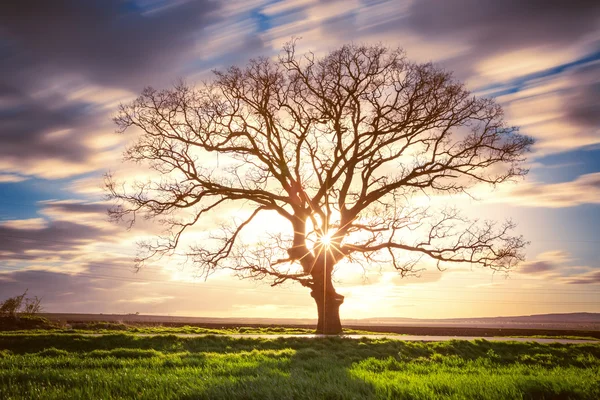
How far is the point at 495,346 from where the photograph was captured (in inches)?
714

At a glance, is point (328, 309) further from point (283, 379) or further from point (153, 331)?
point (283, 379)

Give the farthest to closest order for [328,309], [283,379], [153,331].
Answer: [153,331], [328,309], [283,379]

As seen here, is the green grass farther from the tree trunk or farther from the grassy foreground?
the grassy foreground

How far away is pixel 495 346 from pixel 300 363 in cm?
1002

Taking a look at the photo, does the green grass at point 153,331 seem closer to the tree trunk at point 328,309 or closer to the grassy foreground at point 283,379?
the tree trunk at point 328,309

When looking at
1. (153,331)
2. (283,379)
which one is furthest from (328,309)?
(283,379)

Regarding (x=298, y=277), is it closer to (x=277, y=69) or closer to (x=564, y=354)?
(x=277, y=69)

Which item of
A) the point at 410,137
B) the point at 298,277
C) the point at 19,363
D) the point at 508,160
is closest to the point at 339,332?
the point at 298,277

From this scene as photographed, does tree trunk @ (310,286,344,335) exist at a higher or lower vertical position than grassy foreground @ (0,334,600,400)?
Answer: higher

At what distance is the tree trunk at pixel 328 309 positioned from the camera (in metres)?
24.5

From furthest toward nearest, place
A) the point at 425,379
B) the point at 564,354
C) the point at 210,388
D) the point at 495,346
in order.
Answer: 1. the point at 495,346
2. the point at 564,354
3. the point at 425,379
4. the point at 210,388

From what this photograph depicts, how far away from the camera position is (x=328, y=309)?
24562mm

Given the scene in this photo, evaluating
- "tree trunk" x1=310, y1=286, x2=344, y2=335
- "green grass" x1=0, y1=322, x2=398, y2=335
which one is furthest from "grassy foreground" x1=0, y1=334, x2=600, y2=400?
"green grass" x1=0, y1=322, x2=398, y2=335

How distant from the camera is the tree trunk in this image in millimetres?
24469
